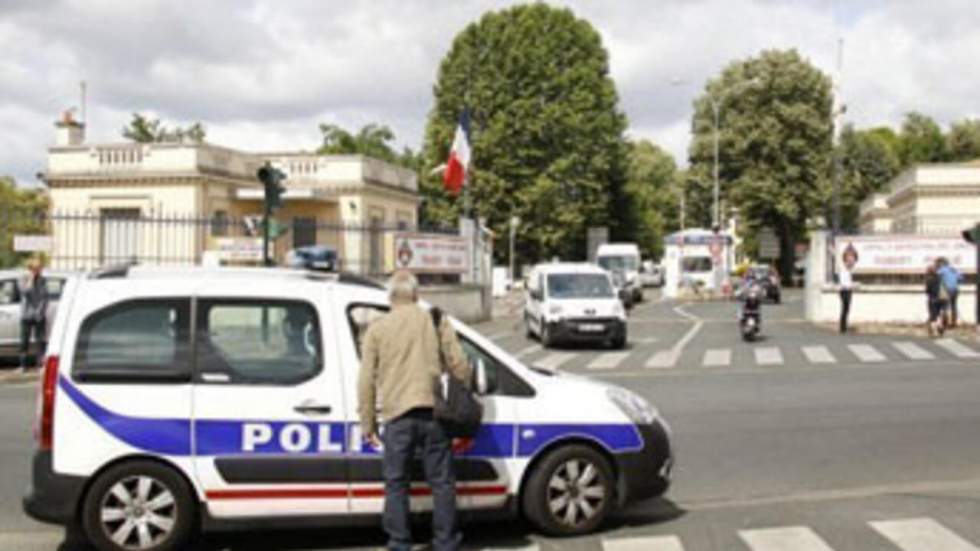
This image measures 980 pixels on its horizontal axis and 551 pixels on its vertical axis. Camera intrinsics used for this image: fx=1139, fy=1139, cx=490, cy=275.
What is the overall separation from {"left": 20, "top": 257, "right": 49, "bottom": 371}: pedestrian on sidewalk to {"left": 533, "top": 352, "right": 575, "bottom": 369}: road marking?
8.34m

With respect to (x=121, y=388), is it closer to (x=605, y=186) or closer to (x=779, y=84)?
(x=605, y=186)

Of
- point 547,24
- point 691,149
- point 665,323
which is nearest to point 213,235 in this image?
point 665,323

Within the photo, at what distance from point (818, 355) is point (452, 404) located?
16.1 metres

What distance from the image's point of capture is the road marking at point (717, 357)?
19891mm

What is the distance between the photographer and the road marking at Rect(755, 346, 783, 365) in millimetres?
19953

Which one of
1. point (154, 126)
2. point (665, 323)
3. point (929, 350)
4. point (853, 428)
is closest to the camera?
point (853, 428)

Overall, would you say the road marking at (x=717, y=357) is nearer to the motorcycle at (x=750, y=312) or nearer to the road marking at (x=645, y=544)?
the motorcycle at (x=750, y=312)

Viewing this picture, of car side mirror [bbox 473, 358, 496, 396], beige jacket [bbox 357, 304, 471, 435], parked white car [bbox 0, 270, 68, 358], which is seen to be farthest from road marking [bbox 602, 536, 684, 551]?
parked white car [bbox 0, 270, 68, 358]

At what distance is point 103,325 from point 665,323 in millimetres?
26528

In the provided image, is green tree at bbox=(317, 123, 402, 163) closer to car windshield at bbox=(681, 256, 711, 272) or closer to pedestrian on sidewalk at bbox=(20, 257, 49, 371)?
car windshield at bbox=(681, 256, 711, 272)

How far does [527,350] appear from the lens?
23.9m

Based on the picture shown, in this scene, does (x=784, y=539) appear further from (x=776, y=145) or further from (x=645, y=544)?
(x=776, y=145)

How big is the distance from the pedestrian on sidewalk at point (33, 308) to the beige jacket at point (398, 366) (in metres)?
13.4

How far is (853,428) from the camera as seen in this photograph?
11.9 meters
